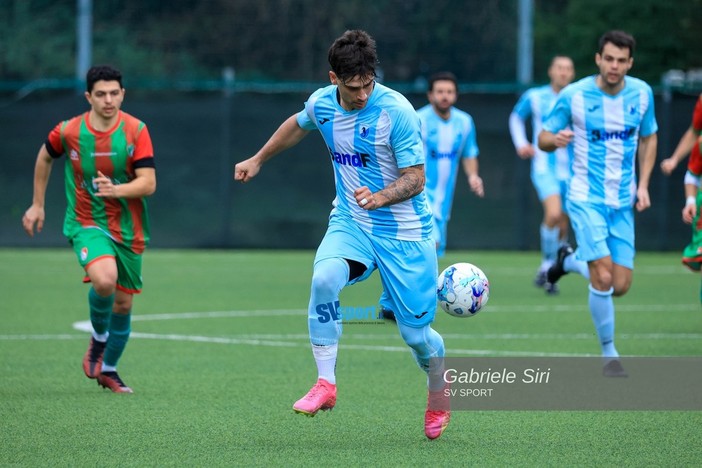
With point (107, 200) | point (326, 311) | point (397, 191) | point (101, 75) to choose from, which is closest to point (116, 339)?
point (107, 200)

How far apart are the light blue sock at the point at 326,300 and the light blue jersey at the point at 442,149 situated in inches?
269

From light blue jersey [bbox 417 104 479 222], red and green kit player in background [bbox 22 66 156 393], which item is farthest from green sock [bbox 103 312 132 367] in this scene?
light blue jersey [bbox 417 104 479 222]

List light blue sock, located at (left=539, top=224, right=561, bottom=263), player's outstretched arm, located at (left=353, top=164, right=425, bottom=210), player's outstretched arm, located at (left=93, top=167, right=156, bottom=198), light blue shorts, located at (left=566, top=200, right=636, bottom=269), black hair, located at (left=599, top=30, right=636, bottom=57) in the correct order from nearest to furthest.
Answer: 1. player's outstretched arm, located at (left=353, top=164, right=425, bottom=210)
2. player's outstretched arm, located at (left=93, top=167, right=156, bottom=198)
3. black hair, located at (left=599, top=30, right=636, bottom=57)
4. light blue shorts, located at (left=566, top=200, right=636, bottom=269)
5. light blue sock, located at (left=539, top=224, right=561, bottom=263)

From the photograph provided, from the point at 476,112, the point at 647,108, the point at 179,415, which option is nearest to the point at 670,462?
the point at 179,415

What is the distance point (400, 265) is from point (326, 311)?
443 mm

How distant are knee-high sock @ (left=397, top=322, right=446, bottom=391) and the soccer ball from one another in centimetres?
35

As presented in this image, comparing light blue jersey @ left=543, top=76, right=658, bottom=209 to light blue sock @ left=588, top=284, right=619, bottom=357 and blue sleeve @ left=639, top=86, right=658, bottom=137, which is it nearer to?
blue sleeve @ left=639, top=86, right=658, bottom=137

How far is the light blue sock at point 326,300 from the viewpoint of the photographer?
6.26 m

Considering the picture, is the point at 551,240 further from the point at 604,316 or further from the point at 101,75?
the point at 101,75

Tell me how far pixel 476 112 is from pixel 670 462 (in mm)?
13709

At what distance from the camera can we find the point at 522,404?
24.5ft

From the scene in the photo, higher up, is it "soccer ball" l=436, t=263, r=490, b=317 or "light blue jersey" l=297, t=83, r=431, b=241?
"light blue jersey" l=297, t=83, r=431, b=241

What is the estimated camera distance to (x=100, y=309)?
8.05 m

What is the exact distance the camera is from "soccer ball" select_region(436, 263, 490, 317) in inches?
274
